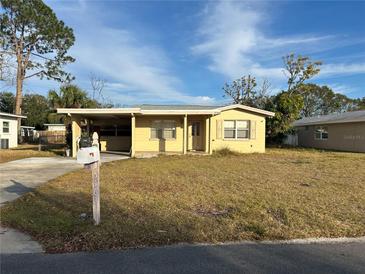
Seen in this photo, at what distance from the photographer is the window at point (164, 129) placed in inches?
807

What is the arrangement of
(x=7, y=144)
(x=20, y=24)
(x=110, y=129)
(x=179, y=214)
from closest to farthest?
1. (x=179, y=214)
2. (x=110, y=129)
3. (x=7, y=144)
4. (x=20, y=24)

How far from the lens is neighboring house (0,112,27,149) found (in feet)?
81.9

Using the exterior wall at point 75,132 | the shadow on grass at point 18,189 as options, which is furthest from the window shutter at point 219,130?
the shadow on grass at point 18,189

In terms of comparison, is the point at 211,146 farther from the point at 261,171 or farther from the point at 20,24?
the point at 20,24

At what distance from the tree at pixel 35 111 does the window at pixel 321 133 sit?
40.5m

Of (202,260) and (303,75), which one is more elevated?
(303,75)

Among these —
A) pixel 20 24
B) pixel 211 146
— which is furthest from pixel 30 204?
pixel 20 24

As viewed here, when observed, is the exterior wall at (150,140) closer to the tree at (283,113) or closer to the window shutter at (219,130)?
the window shutter at (219,130)

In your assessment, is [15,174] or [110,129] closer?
[15,174]

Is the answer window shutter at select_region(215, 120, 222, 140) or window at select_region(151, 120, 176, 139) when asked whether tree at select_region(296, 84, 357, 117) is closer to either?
window shutter at select_region(215, 120, 222, 140)

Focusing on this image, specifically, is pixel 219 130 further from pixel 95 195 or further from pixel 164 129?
pixel 95 195

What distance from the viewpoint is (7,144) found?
25.6m

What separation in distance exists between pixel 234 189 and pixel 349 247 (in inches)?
163

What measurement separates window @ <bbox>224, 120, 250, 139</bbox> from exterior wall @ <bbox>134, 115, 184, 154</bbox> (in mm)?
3030
